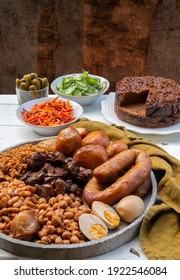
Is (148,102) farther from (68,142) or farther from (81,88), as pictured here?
(68,142)

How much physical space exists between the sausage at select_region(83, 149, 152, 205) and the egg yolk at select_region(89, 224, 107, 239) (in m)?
0.15

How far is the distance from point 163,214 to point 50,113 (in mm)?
1125

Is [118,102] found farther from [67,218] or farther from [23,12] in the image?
[23,12]

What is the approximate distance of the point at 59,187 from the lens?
75.7 inches

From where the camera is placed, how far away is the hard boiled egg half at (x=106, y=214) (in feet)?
5.79

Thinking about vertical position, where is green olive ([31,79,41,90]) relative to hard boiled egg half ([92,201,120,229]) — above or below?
above

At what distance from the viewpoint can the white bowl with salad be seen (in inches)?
120

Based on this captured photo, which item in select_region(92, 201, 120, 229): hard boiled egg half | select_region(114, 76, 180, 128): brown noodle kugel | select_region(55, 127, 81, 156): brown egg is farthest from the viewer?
select_region(114, 76, 180, 128): brown noodle kugel

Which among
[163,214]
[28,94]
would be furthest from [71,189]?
[28,94]

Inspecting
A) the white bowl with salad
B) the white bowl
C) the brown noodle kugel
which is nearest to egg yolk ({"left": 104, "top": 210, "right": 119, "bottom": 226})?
the white bowl

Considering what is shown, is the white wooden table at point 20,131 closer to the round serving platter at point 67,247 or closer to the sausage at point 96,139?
the sausage at point 96,139

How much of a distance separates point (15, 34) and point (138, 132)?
7.20 ft

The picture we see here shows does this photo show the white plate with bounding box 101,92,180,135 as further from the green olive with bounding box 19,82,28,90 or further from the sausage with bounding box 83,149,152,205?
the sausage with bounding box 83,149,152,205

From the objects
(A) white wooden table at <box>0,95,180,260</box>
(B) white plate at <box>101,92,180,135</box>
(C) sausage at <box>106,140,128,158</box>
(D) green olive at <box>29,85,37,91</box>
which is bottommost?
(A) white wooden table at <box>0,95,180,260</box>
